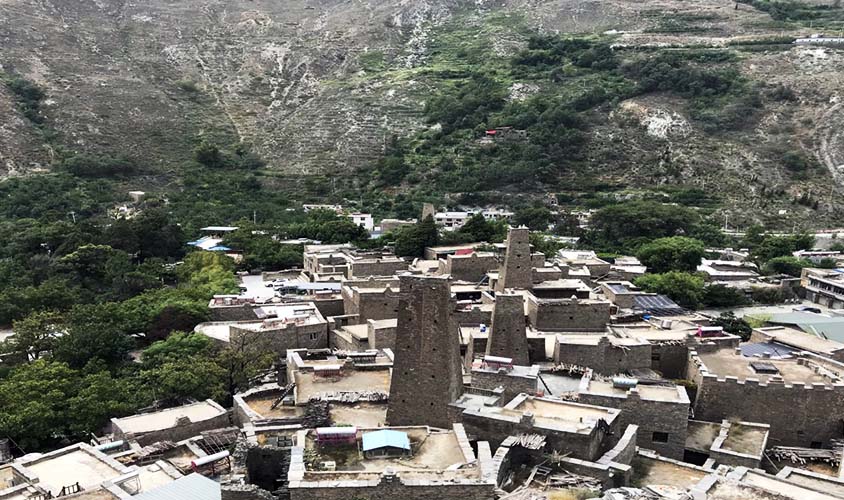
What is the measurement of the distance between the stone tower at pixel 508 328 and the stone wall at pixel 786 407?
774cm

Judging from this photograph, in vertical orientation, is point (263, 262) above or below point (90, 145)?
below

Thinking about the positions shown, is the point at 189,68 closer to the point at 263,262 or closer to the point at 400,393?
the point at 263,262

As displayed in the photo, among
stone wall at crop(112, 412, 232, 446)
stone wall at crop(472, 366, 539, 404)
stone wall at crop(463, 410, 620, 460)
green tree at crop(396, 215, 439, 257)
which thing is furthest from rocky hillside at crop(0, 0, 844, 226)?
stone wall at crop(463, 410, 620, 460)

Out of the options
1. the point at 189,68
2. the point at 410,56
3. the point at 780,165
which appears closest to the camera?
the point at 780,165

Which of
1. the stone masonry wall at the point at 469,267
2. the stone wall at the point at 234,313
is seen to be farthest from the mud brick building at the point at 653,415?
the stone wall at the point at 234,313

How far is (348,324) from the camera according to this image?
A: 114 ft

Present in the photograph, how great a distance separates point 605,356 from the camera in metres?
26.6

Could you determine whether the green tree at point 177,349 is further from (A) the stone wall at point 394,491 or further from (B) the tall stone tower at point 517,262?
(A) the stone wall at point 394,491

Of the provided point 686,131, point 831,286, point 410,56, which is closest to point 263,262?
point 831,286

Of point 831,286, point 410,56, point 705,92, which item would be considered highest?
point 410,56

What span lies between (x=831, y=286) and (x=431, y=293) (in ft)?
150

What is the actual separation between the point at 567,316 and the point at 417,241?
2203cm

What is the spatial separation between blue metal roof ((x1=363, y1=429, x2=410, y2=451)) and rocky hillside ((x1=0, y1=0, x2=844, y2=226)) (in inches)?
2879

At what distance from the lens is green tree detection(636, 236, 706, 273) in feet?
175
